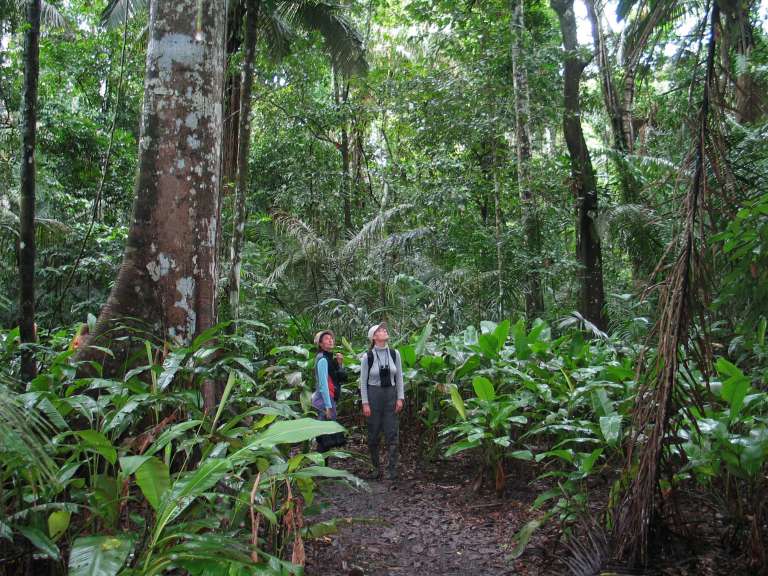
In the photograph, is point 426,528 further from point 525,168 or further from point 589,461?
point 525,168

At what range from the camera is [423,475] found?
5.71 m

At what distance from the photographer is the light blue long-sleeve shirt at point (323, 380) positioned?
5580mm

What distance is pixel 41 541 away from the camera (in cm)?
217

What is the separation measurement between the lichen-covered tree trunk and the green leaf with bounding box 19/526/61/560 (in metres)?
1.83

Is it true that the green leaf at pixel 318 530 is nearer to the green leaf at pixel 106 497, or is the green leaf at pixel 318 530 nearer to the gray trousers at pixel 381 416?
the green leaf at pixel 106 497

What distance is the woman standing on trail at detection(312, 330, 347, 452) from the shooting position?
18.4ft

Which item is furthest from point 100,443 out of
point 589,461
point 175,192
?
point 589,461

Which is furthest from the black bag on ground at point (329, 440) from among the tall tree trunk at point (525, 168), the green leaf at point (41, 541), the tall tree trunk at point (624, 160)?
the tall tree trunk at point (525, 168)

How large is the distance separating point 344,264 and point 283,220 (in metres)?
1.37

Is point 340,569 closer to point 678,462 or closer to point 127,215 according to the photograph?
point 678,462

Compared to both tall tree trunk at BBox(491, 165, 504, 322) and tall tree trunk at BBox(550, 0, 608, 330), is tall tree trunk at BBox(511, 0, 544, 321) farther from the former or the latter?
tall tree trunk at BBox(550, 0, 608, 330)

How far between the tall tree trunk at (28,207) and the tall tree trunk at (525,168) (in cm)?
728

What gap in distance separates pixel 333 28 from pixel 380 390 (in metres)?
8.55

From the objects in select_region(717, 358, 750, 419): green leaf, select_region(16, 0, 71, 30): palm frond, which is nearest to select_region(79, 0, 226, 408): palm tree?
select_region(717, 358, 750, 419): green leaf
